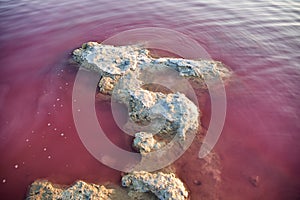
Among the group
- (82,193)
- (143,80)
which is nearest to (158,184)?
(82,193)

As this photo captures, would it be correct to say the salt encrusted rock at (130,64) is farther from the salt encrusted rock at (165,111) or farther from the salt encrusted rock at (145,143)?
the salt encrusted rock at (145,143)

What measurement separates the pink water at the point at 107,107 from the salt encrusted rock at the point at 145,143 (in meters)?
0.18

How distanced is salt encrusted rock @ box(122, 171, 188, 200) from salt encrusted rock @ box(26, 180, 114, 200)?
9.0 inches

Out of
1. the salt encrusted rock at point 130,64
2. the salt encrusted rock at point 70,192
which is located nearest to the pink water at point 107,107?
the salt encrusted rock at point 70,192

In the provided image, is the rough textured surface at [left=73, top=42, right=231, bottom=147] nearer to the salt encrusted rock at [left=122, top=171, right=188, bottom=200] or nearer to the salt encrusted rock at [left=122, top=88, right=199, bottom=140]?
the salt encrusted rock at [left=122, top=88, right=199, bottom=140]

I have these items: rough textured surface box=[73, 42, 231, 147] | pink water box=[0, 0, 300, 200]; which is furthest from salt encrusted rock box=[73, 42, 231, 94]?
pink water box=[0, 0, 300, 200]

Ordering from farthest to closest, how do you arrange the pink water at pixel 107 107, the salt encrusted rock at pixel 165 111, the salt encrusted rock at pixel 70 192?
1. the salt encrusted rock at pixel 165 111
2. the pink water at pixel 107 107
3. the salt encrusted rock at pixel 70 192

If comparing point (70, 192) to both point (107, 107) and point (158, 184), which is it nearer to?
point (158, 184)

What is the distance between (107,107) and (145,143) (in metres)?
0.85

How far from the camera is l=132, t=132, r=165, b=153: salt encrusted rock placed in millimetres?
3002

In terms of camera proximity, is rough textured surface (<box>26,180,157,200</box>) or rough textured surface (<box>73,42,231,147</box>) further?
rough textured surface (<box>73,42,231,147</box>)

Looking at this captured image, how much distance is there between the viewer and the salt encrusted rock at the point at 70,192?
99.7 inches

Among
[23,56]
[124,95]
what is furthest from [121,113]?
[23,56]

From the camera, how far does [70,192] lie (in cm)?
256
